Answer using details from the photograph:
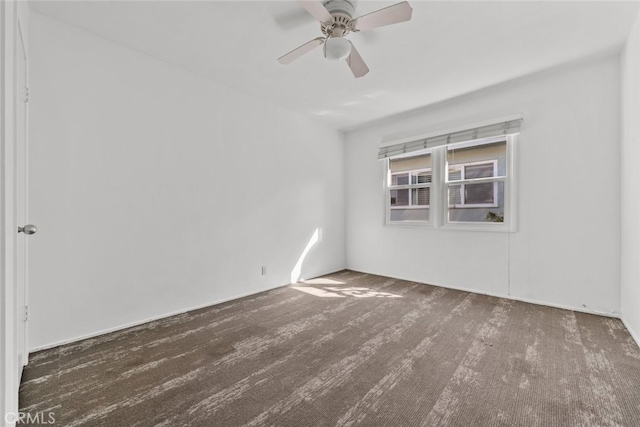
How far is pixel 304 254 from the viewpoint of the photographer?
175 inches

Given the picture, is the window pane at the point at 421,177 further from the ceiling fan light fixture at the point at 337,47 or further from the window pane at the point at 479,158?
the ceiling fan light fixture at the point at 337,47

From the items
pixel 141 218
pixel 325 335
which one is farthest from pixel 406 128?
pixel 141 218

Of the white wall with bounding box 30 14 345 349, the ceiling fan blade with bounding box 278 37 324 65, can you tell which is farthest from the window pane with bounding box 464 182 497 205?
the ceiling fan blade with bounding box 278 37 324 65

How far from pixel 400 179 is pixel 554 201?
2010 millimetres

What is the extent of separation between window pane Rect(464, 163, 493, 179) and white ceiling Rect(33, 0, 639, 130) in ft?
3.24

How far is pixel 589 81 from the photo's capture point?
296 centimetres

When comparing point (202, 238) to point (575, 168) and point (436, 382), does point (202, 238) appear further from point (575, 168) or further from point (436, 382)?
point (575, 168)

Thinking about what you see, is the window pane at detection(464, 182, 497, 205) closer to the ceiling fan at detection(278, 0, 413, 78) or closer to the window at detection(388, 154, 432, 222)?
the window at detection(388, 154, 432, 222)

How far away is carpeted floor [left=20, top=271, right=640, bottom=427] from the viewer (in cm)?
153

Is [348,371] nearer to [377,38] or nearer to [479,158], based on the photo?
[377,38]

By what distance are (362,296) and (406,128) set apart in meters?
2.67

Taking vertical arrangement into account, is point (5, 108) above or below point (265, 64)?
below

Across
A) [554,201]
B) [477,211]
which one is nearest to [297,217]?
[477,211]

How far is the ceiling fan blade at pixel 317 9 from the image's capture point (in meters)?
1.81
